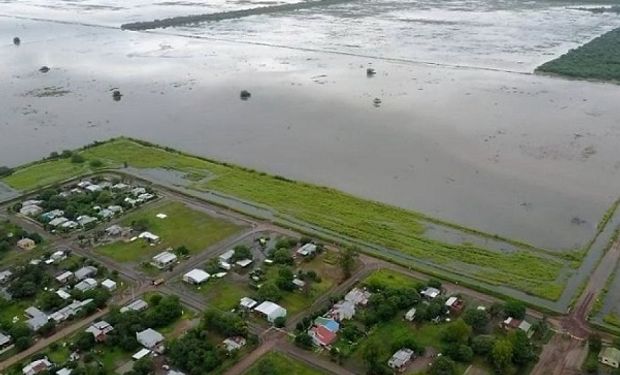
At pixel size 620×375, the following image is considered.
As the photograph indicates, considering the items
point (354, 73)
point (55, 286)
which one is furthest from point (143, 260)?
point (354, 73)

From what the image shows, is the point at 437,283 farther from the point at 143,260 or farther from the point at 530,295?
the point at 143,260

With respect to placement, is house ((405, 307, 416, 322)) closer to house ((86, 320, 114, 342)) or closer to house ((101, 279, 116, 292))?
house ((86, 320, 114, 342))

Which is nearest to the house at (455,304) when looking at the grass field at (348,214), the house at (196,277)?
the grass field at (348,214)

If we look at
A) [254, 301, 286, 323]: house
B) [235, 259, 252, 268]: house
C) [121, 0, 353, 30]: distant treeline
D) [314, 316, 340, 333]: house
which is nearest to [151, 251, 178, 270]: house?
[235, 259, 252, 268]: house

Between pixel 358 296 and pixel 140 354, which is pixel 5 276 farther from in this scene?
pixel 358 296

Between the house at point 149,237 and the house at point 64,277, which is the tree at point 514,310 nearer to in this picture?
the house at point 149,237

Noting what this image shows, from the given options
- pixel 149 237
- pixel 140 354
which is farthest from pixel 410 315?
pixel 149 237
